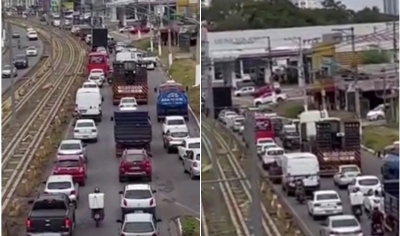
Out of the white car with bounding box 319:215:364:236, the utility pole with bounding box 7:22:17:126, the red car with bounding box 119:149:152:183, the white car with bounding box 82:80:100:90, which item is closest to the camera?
the white car with bounding box 319:215:364:236

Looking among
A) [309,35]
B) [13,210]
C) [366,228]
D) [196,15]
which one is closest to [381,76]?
[309,35]

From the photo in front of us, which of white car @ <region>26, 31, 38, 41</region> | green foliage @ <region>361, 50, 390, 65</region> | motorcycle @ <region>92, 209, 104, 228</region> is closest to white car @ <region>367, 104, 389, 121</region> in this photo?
green foliage @ <region>361, 50, 390, 65</region>

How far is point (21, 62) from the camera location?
2.72 meters

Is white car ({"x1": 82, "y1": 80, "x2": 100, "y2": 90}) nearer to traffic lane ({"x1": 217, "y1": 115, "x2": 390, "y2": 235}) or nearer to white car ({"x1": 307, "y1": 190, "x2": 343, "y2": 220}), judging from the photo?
traffic lane ({"x1": 217, "y1": 115, "x2": 390, "y2": 235})

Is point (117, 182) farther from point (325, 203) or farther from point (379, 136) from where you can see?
point (379, 136)

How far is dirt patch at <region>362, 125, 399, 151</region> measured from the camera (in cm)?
Result: 229

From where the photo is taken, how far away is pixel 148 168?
279 centimetres

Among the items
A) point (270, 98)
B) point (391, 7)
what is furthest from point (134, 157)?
point (391, 7)

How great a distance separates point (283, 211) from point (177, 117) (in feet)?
2.24

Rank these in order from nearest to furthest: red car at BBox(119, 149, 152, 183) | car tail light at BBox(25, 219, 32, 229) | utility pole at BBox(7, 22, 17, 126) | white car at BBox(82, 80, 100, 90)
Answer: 1. car tail light at BBox(25, 219, 32, 229)
2. utility pole at BBox(7, 22, 17, 126)
3. red car at BBox(119, 149, 152, 183)
4. white car at BBox(82, 80, 100, 90)

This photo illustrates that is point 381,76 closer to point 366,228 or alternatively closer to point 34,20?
point 366,228

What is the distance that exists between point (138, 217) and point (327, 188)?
2.50ft

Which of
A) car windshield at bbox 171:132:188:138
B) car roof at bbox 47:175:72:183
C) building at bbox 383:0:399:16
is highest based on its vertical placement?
building at bbox 383:0:399:16

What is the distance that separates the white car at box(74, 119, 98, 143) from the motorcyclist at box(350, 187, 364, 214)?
1020mm
